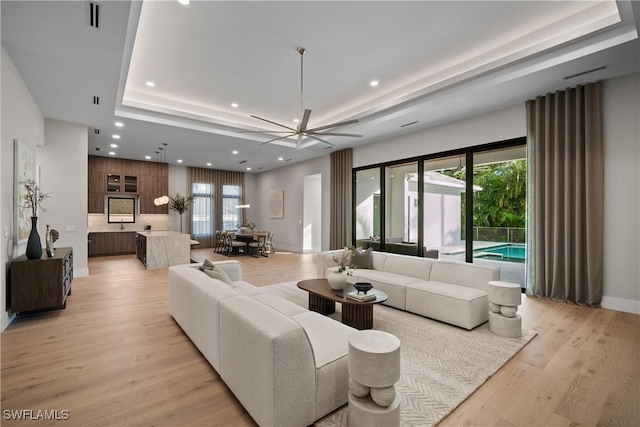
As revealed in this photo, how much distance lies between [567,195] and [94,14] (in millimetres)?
6241

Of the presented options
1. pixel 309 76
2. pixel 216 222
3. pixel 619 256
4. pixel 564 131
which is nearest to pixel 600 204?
pixel 619 256

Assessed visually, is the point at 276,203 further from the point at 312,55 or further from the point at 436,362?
the point at 436,362

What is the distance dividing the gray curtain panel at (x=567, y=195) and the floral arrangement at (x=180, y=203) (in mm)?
10309

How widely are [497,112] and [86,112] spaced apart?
7.38m

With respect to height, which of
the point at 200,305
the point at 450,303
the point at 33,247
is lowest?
the point at 450,303

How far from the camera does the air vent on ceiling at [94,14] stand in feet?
8.60

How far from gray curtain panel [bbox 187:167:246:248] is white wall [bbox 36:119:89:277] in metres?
5.30

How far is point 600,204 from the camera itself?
13.6 feet

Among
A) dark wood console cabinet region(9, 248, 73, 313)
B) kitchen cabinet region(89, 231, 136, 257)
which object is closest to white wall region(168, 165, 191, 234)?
kitchen cabinet region(89, 231, 136, 257)

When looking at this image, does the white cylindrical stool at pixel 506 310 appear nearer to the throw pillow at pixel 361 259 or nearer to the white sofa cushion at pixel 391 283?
the white sofa cushion at pixel 391 283

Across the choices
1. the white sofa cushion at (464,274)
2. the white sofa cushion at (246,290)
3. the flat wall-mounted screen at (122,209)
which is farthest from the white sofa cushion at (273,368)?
the flat wall-mounted screen at (122,209)

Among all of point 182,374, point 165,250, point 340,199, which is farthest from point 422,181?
point 165,250

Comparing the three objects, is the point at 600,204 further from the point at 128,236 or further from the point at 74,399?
the point at 128,236

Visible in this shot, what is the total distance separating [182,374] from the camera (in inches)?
95.8
